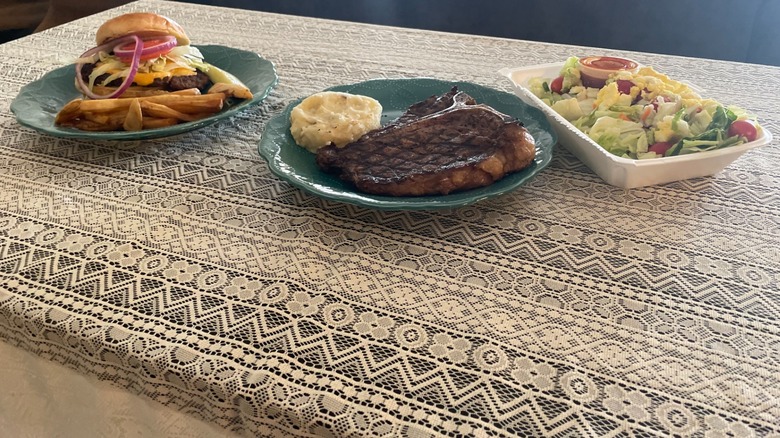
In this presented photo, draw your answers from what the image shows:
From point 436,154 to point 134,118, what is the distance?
571 millimetres

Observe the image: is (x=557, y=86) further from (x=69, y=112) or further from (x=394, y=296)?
(x=69, y=112)

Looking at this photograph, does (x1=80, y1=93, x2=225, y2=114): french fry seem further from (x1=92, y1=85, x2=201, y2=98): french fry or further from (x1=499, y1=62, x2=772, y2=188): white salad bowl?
(x1=499, y1=62, x2=772, y2=188): white salad bowl

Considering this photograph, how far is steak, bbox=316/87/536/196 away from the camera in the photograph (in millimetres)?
918

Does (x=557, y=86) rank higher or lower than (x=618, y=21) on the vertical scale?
higher

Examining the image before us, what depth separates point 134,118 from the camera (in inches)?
45.4

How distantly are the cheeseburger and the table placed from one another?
152 mm

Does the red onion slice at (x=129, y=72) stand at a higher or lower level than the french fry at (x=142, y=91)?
higher

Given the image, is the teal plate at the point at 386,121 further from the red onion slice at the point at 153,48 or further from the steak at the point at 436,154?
the red onion slice at the point at 153,48

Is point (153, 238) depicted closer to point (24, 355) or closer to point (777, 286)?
point (24, 355)

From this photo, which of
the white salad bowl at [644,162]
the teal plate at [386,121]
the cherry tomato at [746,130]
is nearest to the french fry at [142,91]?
the teal plate at [386,121]

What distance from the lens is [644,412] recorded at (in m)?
0.62

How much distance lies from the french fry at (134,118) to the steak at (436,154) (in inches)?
14.6

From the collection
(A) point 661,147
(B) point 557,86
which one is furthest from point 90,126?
(A) point 661,147

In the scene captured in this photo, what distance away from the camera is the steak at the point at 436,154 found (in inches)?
36.1
